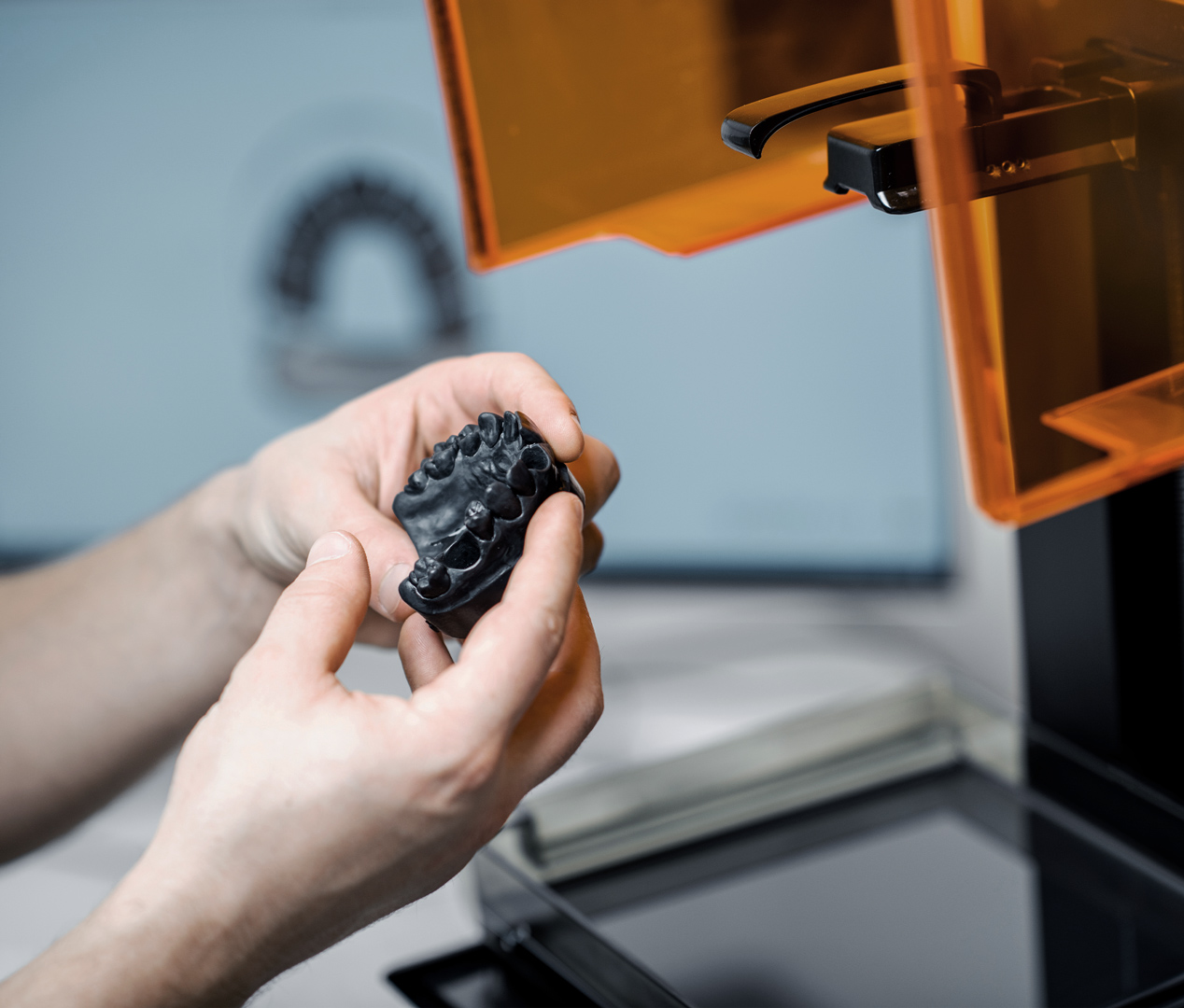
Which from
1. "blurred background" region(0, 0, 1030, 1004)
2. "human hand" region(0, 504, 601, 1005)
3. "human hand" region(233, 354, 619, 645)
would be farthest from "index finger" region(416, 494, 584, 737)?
"blurred background" region(0, 0, 1030, 1004)

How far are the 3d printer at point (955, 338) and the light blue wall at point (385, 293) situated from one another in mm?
77

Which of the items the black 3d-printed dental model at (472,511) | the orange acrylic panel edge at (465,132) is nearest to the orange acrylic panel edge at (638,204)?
the orange acrylic panel edge at (465,132)

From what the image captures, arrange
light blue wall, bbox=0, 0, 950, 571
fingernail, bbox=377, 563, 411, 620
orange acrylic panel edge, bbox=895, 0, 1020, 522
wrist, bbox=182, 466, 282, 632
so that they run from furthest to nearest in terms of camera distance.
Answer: light blue wall, bbox=0, 0, 950, 571, wrist, bbox=182, 466, 282, 632, fingernail, bbox=377, 563, 411, 620, orange acrylic panel edge, bbox=895, 0, 1020, 522

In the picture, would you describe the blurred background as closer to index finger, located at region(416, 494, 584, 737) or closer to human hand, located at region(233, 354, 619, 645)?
human hand, located at region(233, 354, 619, 645)

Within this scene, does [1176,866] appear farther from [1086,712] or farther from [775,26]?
[775,26]

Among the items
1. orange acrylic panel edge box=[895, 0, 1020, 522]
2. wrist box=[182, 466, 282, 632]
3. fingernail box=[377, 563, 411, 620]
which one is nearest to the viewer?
orange acrylic panel edge box=[895, 0, 1020, 522]

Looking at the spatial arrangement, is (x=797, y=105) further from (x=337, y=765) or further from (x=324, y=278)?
(x=324, y=278)

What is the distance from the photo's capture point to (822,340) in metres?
0.86

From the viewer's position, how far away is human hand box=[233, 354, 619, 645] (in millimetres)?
544

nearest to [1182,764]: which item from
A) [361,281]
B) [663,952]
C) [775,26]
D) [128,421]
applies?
[663,952]

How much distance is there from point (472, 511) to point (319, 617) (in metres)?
0.07

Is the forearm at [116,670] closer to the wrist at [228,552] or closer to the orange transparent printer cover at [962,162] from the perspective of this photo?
the wrist at [228,552]

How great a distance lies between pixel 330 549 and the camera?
1.46ft

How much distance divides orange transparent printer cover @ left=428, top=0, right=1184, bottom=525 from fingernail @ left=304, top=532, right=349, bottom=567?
7.3 inches
